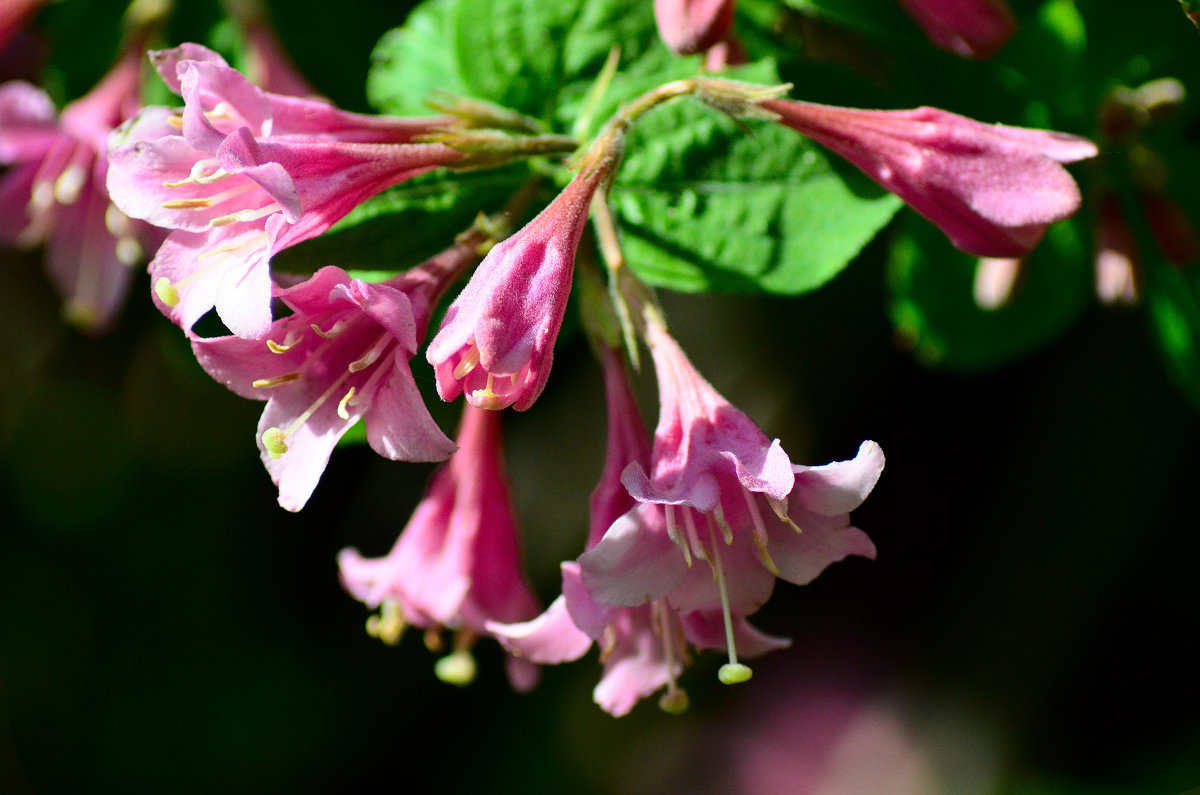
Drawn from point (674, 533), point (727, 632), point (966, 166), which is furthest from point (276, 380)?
point (966, 166)

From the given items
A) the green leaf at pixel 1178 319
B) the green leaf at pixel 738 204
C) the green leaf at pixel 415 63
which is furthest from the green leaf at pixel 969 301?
the green leaf at pixel 415 63

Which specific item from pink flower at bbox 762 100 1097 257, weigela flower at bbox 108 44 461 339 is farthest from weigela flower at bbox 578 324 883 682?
weigela flower at bbox 108 44 461 339

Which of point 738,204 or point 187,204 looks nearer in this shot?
point 187,204

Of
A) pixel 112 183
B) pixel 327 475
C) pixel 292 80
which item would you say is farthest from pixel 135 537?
pixel 112 183

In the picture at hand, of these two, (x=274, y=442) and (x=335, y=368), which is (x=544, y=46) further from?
(x=274, y=442)

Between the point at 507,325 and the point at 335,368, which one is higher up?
the point at 507,325

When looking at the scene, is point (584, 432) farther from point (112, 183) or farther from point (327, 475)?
point (112, 183)

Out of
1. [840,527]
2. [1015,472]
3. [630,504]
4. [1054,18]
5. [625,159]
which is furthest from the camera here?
[1015,472]
